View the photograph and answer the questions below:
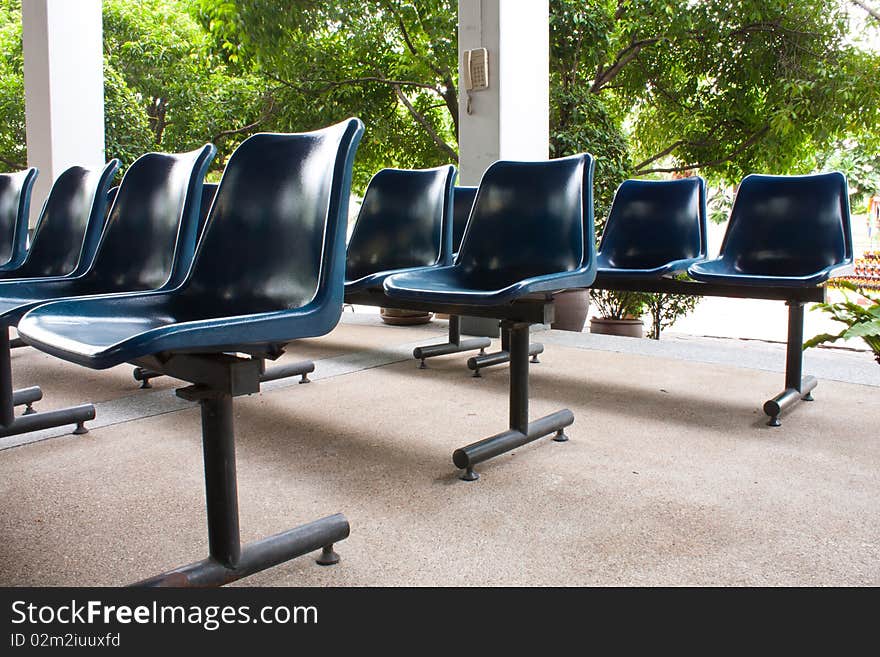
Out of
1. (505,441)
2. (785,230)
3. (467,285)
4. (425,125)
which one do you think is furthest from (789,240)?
(425,125)

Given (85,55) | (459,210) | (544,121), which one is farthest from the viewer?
(85,55)

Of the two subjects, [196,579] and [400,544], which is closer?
[196,579]

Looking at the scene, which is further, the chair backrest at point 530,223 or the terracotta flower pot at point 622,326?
the terracotta flower pot at point 622,326

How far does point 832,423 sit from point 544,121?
274 centimetres

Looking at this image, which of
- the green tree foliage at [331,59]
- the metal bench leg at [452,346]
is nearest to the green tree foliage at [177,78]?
the green tree foliage at [331,59]

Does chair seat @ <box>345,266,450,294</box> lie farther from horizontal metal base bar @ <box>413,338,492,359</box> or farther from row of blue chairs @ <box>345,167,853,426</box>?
horizontal metal base bar @ <box>413,338,492,359</box>

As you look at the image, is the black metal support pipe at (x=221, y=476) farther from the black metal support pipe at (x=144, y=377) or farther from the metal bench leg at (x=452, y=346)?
the metal bench leg at (x=452, y=346)

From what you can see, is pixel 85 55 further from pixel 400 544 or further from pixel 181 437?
pixel 400 544

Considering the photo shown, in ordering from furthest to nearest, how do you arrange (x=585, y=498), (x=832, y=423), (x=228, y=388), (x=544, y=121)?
(x=544, y=121), (x=832, y=423), (x=585, y=498), (x=228, y=388)

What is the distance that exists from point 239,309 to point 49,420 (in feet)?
3.75

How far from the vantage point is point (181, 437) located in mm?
2326

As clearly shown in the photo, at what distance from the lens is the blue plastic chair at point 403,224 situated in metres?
3.14

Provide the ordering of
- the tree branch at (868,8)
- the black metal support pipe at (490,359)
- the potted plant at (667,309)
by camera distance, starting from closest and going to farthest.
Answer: the black metal support pipe at (490,359), the potted plant at (667,309), the tree branch at (868,8)
